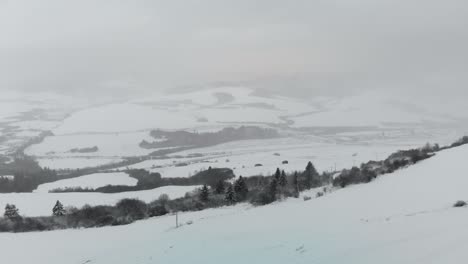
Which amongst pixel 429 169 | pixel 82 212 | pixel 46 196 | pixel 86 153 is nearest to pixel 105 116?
pixel 86 153

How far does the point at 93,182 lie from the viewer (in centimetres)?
8019

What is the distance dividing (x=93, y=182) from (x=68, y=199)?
69.4 feet

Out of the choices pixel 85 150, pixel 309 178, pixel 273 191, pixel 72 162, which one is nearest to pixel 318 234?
pixel 273 191

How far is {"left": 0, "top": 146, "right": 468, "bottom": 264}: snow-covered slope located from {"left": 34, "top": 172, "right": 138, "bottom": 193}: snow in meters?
42.2

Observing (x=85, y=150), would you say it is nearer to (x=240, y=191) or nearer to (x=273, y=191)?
(x=240, y=191)

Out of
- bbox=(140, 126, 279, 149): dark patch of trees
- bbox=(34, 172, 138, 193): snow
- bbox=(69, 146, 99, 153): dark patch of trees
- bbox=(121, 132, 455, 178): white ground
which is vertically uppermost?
bbox=(140, 126, 279, 149): dark patch of trees

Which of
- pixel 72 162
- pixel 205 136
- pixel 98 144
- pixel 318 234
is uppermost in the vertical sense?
pixel 205 136

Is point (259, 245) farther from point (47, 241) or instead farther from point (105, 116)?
point (105, 116)

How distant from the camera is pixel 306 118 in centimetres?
19938

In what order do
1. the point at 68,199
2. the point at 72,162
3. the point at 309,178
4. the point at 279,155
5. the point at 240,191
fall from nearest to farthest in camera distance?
the point at 240,191 < the point at 309,178 < the point at 68,199 < the point at 279,155 < the point at 72,162

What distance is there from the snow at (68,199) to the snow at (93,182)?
1361cm

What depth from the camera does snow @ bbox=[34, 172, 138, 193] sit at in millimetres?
77156

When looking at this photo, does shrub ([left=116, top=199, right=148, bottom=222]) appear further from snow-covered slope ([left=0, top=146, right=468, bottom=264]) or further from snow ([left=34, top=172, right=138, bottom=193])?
snow ([left=34, top=172, right=138, bottom=193])

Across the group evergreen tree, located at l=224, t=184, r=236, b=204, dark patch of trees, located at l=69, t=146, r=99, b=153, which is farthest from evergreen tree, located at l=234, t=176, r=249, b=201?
dark patch of trees, located at l=69, t=146, r=99, b=153
